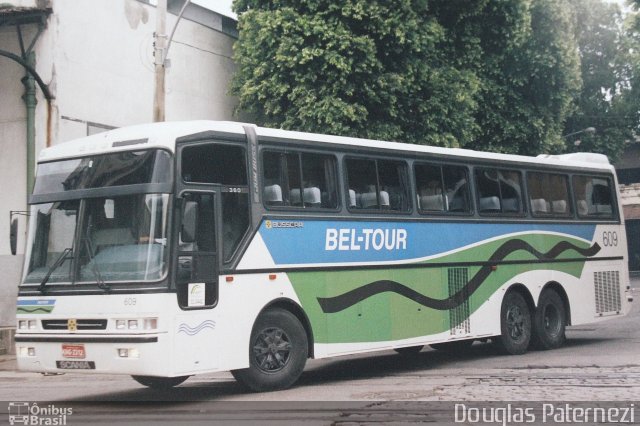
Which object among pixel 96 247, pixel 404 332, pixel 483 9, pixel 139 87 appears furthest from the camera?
pixel 483 9

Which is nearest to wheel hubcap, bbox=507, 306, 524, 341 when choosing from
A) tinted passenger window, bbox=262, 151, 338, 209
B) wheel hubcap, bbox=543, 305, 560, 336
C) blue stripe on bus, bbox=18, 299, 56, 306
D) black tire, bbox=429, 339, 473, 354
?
wheel hubcap, bbox=543, 305, 560, 336

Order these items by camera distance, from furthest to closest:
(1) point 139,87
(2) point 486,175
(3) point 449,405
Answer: (1) point 139,87, (2) point 486,175, (3) point 449,405

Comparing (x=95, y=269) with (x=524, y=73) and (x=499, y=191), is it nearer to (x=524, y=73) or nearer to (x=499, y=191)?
(x=499, y=191)

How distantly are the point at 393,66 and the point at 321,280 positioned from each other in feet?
42.1

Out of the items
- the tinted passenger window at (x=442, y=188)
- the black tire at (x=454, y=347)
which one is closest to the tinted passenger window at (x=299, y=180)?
the tinted passenger window at (x=442, y=188)

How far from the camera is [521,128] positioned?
2939 centimetres

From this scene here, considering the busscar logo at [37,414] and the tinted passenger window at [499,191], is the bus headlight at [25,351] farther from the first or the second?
the tinted passenger window at [499,191]

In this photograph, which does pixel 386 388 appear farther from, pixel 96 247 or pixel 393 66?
pixel 393 66

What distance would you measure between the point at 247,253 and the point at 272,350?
1256 millimetres

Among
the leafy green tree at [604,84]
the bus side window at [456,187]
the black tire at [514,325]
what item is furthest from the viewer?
the leafy green tree at [604,84]

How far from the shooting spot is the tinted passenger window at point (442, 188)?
47.0ft

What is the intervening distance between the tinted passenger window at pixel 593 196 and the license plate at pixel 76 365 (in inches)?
422

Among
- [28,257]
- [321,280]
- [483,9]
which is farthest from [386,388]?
[483,9]

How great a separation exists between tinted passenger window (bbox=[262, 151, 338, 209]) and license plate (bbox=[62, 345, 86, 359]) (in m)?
2.85
